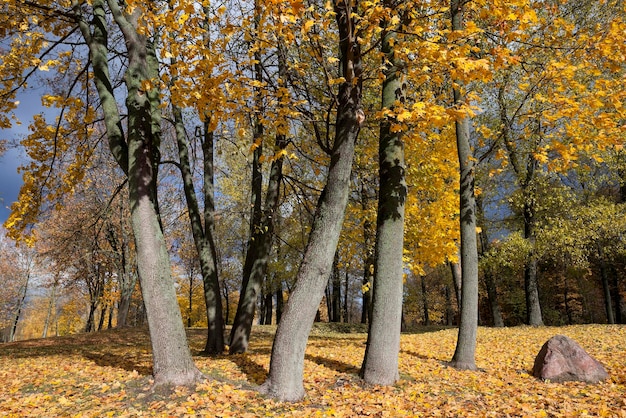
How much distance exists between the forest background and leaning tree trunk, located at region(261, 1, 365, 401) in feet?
0.19

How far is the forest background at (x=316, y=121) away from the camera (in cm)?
468

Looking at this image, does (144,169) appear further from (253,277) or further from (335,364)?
(335,364)

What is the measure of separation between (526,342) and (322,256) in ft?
26.0

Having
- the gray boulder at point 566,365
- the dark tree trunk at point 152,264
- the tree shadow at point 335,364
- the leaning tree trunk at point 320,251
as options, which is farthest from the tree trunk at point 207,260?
the gray boulder at point 566,365

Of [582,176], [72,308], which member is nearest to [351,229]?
[582,176]

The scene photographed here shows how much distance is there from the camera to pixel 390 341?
5.36m

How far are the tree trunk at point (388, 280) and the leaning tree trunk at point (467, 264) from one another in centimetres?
207

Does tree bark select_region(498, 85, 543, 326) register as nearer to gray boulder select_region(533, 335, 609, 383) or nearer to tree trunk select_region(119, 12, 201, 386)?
gray boulder select_region(533, 335, 609, 383)

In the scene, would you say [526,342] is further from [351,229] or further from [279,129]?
[279,129]

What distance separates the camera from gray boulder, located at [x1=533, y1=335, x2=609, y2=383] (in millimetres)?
5754

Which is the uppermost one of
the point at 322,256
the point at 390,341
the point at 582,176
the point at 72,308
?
the point at 582,176

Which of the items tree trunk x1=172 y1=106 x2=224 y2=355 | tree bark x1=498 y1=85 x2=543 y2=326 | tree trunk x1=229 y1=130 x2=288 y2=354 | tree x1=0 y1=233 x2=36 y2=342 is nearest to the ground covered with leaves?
tree trunk x1=229 y1=130 x2=288 y2=354

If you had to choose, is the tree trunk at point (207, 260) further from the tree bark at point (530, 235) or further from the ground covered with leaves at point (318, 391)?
the tree bark at point (530, 235)

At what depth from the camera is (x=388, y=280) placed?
214 inches
